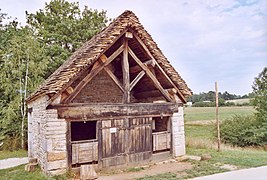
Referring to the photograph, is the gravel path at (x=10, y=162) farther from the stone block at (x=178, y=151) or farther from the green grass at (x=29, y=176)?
the stone block at (x=178, y=151)

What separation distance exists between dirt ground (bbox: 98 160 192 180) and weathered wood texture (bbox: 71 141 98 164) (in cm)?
61

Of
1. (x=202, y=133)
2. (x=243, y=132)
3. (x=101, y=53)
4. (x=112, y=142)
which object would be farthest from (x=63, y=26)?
(x=243, y=132)

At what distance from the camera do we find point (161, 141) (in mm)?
9922

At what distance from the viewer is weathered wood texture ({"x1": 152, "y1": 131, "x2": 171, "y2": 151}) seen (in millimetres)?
9781

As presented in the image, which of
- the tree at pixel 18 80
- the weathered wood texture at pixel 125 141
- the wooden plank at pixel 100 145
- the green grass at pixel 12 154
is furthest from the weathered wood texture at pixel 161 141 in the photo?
the tree at pixel 18 80

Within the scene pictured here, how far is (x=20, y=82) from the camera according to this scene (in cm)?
1581

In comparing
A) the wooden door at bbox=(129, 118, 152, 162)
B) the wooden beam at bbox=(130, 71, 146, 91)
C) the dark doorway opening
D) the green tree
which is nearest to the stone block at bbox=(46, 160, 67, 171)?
the wooden door at bbox=(129, 118, 152, 162)

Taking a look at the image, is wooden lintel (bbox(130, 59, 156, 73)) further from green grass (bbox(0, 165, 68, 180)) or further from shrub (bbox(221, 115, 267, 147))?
shrub (bbox(221, 115, 267, 147))

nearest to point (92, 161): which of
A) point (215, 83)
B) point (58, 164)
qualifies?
point (58, 164)

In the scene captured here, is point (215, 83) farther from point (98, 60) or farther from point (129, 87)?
point (98, 60)

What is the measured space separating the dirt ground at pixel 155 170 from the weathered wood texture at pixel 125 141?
0.47 metres

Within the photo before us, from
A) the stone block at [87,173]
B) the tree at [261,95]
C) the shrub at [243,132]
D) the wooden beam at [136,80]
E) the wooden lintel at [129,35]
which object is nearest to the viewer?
the stone block at [87,173]

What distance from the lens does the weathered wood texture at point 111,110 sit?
815 centimetres

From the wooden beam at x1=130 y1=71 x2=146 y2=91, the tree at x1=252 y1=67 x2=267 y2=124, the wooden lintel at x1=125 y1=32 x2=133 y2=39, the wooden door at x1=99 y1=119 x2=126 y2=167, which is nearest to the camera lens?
the wooden door at x1=99 y1=119 x2=126 y2=167
